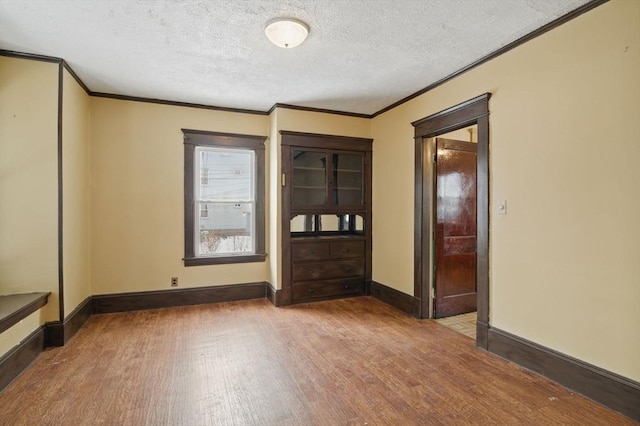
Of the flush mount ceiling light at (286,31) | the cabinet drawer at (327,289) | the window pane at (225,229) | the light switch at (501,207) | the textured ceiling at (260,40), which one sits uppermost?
the textured ceiling at (260,40)

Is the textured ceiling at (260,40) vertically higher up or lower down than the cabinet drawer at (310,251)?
higher up

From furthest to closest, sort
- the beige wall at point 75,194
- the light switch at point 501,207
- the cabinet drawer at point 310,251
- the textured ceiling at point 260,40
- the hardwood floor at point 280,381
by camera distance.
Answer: the cabinet drawer at point 310,251 → the beige wall at point 75,194 → the light switch at point 501,207 → the textured ceiling at point 260,40 → the hardwood floor at point 280,381

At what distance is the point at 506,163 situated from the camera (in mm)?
2809

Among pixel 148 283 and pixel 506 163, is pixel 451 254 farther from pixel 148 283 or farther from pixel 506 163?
pixel 148 283

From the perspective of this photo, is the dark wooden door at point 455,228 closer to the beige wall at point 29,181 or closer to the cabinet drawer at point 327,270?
the cabinet drawer at point 327,270

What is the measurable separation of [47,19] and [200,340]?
2.85 metres

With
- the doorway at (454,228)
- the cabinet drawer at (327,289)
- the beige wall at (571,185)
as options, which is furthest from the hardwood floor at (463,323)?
the cabinet drawer at (327,289)

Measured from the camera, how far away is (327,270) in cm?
456

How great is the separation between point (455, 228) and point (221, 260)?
9.89ft

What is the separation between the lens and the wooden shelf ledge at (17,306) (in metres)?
2.38

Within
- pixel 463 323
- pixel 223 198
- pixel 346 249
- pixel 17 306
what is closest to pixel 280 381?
pixel 17 306

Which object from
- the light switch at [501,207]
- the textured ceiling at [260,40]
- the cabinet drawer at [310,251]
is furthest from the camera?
the cabinet drawer at [310,251]

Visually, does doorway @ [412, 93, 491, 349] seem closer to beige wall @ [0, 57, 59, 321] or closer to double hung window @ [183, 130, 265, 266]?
double hung window @ [183, 130, 265, 266]

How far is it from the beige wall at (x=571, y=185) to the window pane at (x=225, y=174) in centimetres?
289
